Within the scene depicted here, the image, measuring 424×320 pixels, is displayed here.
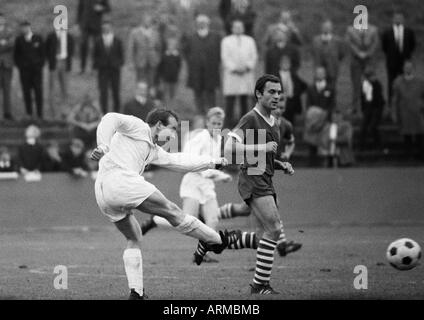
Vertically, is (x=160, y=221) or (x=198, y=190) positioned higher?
(x=198, y=190)

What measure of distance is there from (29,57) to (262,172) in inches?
508

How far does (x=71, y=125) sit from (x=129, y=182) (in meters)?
13.1

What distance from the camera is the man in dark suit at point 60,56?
23.5m

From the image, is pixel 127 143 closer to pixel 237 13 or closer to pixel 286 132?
pixel 286 132

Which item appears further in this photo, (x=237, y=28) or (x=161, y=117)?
(x=237, y=28)

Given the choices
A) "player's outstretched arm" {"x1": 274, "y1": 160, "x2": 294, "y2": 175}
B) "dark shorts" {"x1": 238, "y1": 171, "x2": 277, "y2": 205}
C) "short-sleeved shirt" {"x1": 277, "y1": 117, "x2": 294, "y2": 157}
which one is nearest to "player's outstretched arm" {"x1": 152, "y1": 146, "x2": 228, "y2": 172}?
"dark shorts" {"x1": 238, "y1": 171, "x2": 277, "y2": 205}

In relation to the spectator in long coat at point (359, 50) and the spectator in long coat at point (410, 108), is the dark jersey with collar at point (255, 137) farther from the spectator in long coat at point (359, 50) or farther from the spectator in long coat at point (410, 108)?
the spectator in long coat at point (410, 108)

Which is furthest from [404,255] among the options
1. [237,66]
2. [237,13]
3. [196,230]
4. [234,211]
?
[237,13]

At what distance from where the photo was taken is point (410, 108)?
940 inches

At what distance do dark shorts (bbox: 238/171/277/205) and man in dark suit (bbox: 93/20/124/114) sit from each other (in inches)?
493

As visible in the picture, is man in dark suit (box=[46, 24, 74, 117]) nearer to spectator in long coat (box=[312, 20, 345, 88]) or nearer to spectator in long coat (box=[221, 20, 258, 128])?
spectator in long coat (box=[221, 20, 258, 128])

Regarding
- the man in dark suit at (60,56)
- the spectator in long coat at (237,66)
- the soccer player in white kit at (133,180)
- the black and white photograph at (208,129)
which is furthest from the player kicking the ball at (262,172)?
the man in dark suit at (60,56)

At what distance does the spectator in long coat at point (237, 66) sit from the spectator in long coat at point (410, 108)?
323 cm

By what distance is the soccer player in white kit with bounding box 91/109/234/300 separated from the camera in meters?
10.6
